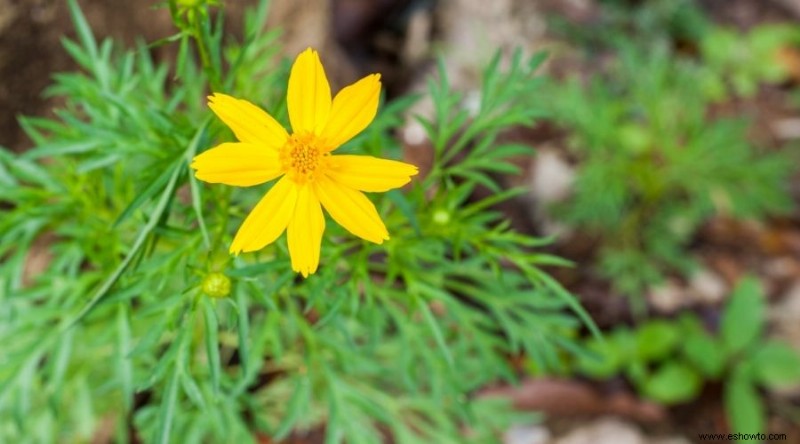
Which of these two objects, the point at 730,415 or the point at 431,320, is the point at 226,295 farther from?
the point at 730,415

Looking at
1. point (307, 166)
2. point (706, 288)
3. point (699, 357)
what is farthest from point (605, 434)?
point (307, 166)

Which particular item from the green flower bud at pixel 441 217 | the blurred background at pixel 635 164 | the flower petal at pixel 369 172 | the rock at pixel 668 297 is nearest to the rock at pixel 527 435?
the blurred background at pixel 635 164

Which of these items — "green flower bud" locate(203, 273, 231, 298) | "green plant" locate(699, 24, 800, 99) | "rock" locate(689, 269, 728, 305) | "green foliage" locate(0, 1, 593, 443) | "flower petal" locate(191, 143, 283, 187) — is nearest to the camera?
"flower petal" locate(191, 143, 283, 187)

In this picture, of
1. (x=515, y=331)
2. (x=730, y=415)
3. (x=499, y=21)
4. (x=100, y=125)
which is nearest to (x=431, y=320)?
(x=515, y=331)

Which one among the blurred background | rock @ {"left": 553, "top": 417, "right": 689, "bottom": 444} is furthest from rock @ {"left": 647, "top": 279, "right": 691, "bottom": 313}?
rock @ {"left": 553, "top": 417, "right": 689, "bottom": 444}

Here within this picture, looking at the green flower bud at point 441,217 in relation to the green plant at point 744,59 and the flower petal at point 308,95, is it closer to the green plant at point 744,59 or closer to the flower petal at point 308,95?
the flower petal at point 308,95

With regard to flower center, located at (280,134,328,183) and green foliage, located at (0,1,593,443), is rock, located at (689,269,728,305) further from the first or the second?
flower center, located at (280,134,328,183)

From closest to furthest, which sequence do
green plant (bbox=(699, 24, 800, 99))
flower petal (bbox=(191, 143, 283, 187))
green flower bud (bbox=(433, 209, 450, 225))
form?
flower petal (bbox=(191, 143, 283, 187)) → green flower bud (bbox=(433, 209, 450, 225)) → green plant (bbox=(699, 24, 800, 99))
